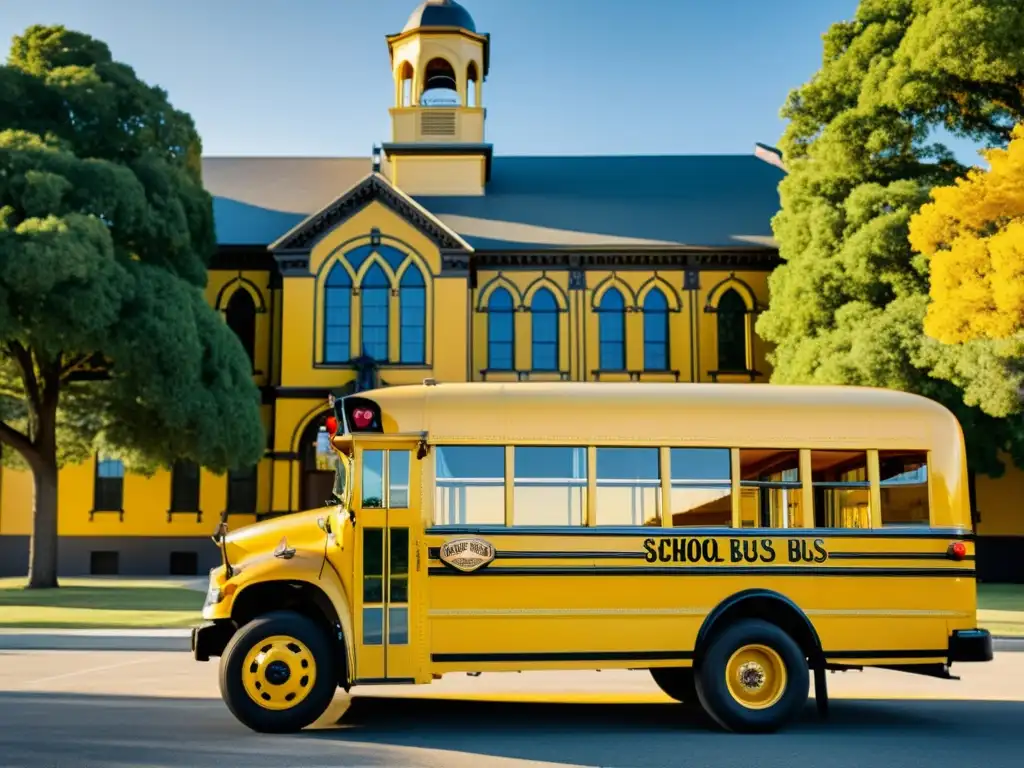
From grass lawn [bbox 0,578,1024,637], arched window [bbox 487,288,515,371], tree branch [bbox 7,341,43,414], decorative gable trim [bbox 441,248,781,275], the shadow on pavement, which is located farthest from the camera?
arched window [bbox 487,288,515,371]

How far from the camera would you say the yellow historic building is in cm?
3394

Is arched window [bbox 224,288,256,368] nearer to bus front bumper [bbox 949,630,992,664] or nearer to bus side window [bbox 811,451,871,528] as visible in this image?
bus side window [bbox 811,451,871,528]

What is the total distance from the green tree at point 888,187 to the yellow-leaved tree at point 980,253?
210 centimetres

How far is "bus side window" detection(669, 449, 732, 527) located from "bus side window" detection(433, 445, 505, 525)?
1.43m

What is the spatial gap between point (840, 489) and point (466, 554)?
3.22 m

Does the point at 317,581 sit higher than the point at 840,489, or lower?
lower

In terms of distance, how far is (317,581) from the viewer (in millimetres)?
9289

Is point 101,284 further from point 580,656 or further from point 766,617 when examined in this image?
point 766,617

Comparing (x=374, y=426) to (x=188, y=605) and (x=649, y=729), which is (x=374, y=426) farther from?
(x=188, y=605)

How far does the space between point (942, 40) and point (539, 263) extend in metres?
14.2

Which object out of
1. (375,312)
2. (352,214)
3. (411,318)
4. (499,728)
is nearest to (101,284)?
(375,312)

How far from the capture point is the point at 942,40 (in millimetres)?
23891

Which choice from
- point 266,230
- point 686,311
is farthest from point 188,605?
point 686,311

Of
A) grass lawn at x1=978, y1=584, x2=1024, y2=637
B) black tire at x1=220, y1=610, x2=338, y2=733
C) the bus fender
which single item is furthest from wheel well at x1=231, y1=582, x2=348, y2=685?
grass lawn at x1=978, y1=584, x2=1024, y2=637
